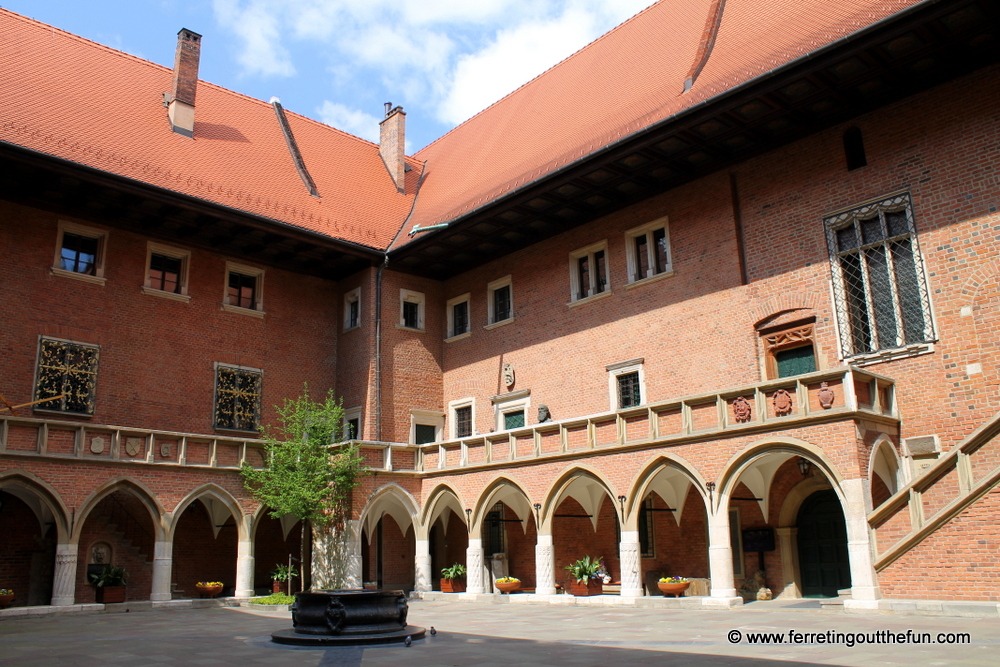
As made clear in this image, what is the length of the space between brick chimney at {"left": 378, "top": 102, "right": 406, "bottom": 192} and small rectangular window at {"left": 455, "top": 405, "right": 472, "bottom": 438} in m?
8.02

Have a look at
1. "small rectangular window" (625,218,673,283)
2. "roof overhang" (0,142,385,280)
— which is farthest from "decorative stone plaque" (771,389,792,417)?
"roof overhang" (0,142,385,280)

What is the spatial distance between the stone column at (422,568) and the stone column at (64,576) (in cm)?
758

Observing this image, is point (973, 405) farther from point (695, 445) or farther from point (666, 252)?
point (666, 252)

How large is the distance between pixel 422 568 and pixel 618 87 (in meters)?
12.9

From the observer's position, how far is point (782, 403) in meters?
14.9

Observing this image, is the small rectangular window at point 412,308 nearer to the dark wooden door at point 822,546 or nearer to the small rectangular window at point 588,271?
the small rectangular window at point 588,271

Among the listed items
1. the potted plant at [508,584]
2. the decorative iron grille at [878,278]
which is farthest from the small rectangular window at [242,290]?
the decorative iron grille at [878,278]

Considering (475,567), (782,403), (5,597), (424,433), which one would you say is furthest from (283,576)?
(782,403)

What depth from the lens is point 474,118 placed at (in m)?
29.6

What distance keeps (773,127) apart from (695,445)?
6771 millimetres

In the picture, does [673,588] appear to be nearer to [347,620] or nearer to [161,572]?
Answer: [347,620]

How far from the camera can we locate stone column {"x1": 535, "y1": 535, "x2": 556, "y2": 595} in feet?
61.0

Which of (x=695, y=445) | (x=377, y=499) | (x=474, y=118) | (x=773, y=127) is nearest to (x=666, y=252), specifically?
(x=773, y=127)

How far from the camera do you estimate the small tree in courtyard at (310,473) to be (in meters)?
19.7
